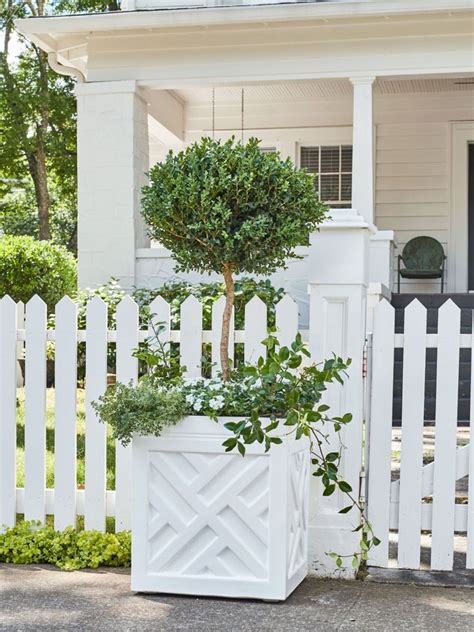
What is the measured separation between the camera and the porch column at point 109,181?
10.6 metres

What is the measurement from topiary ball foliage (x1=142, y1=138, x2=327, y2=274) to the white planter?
81 centimetres

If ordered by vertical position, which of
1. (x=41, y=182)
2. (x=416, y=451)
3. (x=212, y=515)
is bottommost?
(x=212, y=515)

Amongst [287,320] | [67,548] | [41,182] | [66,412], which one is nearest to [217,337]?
[287,320]

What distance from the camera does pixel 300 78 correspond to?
34.6 ft

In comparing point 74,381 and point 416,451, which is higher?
point 74,381

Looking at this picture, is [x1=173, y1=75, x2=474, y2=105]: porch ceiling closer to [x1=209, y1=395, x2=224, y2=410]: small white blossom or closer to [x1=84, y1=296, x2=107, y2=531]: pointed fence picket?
[x1=84, y1=296, x2=107, y2=531]: pointed fence picket

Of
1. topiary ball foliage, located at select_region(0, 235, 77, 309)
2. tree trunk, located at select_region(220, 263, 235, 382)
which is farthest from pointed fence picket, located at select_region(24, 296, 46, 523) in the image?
topiary ball foliage, located at select_region(0, 235, 77, 309)

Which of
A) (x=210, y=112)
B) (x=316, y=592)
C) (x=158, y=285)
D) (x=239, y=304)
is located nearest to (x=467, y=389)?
(x=239, y=304)

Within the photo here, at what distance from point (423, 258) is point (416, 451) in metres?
8.32

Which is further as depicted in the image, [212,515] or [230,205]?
[230,205]

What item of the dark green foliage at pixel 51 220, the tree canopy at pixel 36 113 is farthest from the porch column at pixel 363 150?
the dark green foliage at pixel 51 220

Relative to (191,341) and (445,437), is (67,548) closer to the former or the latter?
(191,341)

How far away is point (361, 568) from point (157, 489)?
1135mm

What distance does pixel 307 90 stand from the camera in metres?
12.7
